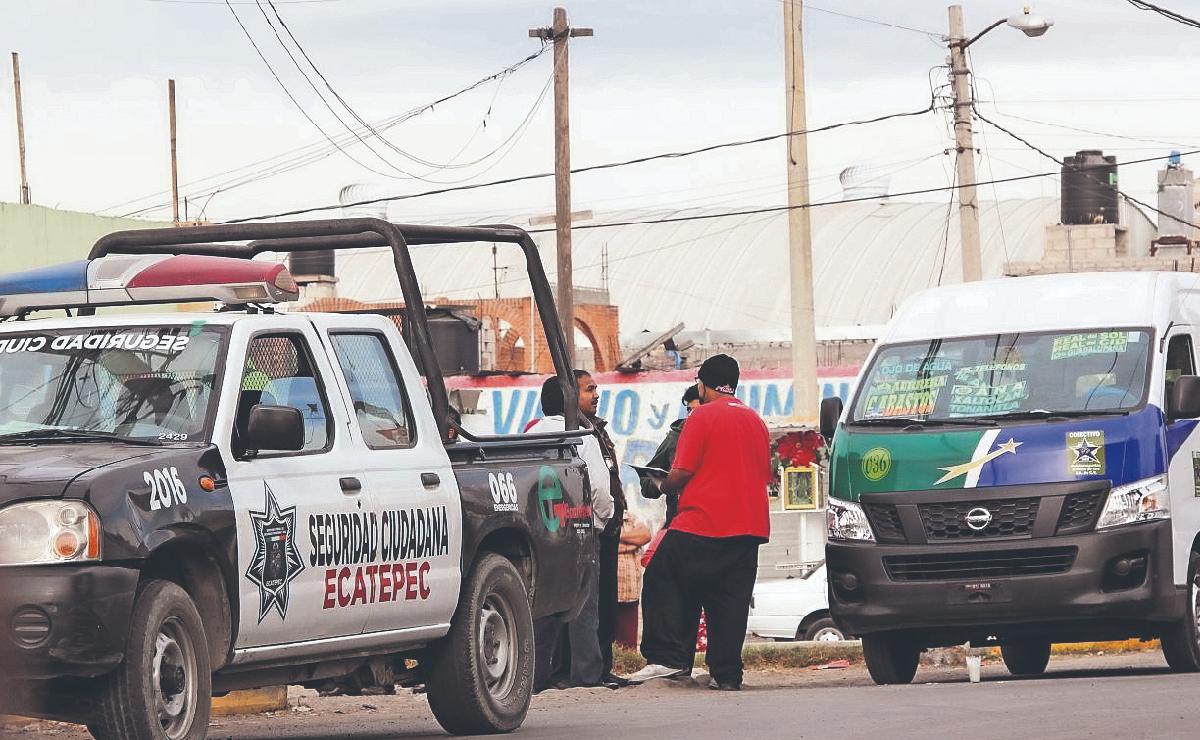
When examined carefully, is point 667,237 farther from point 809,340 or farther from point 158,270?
point 158,270

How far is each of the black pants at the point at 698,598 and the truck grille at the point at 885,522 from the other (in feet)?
2.35

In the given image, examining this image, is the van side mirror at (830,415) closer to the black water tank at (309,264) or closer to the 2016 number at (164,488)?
the 2016 number at (164,488)

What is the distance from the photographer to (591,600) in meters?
12.1

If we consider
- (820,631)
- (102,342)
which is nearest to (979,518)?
(102,342)

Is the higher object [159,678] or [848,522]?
[848,522]

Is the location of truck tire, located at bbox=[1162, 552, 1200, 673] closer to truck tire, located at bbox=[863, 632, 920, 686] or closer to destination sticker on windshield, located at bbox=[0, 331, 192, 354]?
truck tire, located at bbox=[863, 632, 920, 686]

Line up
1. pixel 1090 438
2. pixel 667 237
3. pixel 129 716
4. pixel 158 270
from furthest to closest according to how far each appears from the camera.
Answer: pixel 667 237 → pixel 1090 438 → pixel 158 270 → pixel 129 716

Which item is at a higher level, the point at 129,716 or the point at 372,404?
the point at 372,404

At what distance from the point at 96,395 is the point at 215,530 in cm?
91

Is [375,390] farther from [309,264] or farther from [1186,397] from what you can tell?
[309,264]

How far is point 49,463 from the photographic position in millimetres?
7383

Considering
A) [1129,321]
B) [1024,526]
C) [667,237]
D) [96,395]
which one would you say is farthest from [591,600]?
[667,237]

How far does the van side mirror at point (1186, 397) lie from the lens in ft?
39.8

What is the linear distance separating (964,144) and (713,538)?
20067 millimetres
